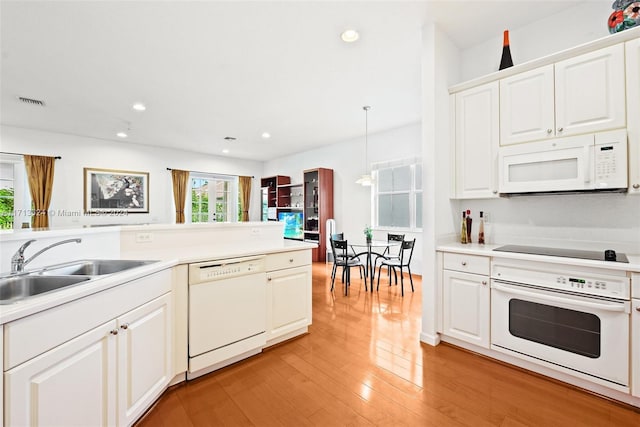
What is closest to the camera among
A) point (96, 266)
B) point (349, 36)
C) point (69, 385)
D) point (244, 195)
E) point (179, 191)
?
point (69, 385)

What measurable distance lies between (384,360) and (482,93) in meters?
2.51

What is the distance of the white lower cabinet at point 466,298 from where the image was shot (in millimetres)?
2256

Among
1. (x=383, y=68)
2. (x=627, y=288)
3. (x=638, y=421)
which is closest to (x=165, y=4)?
(x=383, y=68)

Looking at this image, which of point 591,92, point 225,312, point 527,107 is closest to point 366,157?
point 527,107

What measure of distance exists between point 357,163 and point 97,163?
227 inches

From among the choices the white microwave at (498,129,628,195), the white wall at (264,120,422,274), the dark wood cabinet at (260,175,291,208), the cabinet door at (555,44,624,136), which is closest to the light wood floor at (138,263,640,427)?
the white microwave at (498,129,628,195)

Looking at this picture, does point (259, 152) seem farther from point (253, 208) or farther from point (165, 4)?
point (165, 4)

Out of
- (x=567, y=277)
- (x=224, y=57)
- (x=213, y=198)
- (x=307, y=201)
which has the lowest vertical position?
(x=567, y=277)

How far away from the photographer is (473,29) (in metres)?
2.63

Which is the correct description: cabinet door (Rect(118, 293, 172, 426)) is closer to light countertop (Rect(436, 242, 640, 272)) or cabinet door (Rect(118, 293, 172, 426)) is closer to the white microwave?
light countertop (Rect(436, 242, 640, 272))

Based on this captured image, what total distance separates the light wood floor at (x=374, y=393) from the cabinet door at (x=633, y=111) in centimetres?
149

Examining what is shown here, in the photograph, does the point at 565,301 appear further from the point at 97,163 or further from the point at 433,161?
the point at 97,163

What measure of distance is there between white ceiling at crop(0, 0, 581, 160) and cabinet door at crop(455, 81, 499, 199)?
0.69 metres

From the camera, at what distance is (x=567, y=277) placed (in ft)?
6.20
